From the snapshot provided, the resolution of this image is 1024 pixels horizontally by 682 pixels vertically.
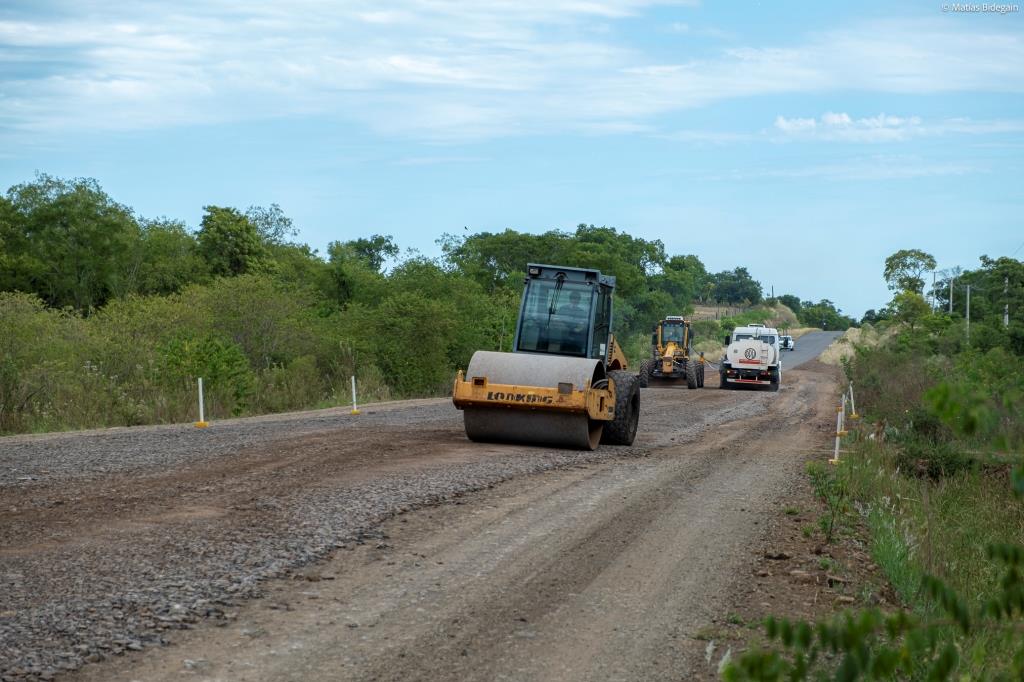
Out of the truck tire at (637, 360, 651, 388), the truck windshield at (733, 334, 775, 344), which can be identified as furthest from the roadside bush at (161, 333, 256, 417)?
the truck windshield at (733, 334, 775, 344)

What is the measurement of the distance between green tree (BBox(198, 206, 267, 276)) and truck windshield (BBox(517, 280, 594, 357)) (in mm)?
54216

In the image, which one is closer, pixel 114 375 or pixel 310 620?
pixel 310 620

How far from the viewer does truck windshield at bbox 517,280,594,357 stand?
1956 cm

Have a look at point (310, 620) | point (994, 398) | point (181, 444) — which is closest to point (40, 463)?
point (181, 444)

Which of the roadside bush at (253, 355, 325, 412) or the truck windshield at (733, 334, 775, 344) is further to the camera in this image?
the truck windshield at (733, 334, 775, 344)

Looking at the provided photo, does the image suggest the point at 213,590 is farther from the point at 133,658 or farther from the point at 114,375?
the point at 114,375

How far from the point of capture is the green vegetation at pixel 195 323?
23859mm

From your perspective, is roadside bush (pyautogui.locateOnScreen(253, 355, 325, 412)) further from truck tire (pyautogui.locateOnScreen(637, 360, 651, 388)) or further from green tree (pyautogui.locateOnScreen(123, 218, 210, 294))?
green tree (pyautogui.locateOnScreen(123, 218, 210, 294))

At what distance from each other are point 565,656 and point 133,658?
8.85 feet

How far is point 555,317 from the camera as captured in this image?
19.7 metres

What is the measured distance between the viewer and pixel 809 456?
62.8 ft

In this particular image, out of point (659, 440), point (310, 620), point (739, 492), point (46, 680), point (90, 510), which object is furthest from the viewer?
point (659, 440)

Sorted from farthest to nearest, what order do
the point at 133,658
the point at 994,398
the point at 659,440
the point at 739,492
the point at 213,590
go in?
the point at 659,440 < the point at 739,492 < the point at 213,590 < the point at 133,658 < the point at 994,398

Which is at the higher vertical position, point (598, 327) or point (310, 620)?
point (598, 327)
